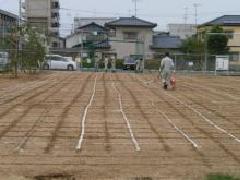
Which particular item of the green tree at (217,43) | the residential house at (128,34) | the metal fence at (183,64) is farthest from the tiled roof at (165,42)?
the metal fence at (183,64)

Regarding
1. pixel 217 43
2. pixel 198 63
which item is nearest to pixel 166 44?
pixel 217 43

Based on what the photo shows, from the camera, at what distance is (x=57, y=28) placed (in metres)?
92.8

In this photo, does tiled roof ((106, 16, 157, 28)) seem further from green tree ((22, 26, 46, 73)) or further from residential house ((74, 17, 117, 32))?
green tree ((22, 26, 46, 73))

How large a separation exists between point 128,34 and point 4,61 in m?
33.6

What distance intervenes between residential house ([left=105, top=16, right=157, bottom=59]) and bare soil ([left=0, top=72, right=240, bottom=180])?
51.0m

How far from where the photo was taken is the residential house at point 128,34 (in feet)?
224

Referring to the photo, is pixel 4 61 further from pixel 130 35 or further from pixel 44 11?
pixel 44 11

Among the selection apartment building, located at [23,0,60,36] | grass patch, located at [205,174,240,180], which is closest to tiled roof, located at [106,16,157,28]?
apartment building, located at [23,0,60,36]

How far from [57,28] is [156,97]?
7415 centimetres

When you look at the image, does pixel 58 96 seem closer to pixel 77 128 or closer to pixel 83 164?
pixel 77 128

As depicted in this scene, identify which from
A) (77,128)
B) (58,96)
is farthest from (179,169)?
(58,96)

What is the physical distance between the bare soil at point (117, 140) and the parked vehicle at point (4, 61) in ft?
65.8

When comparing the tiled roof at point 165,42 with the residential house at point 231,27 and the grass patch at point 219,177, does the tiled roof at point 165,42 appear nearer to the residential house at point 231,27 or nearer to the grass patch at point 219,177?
the residential house at point 231,27

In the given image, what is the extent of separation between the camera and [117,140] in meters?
10.3
